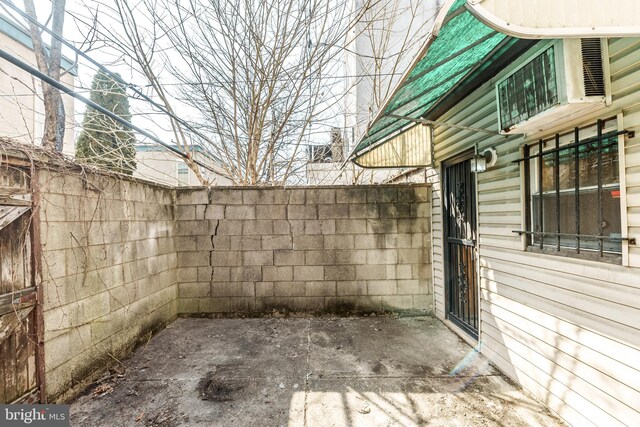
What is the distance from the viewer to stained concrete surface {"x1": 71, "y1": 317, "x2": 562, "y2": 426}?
7.07 ft

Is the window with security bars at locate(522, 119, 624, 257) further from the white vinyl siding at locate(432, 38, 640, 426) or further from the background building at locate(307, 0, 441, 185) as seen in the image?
the background building at locate(307, 0, 441, 185)

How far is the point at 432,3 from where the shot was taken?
263 inches

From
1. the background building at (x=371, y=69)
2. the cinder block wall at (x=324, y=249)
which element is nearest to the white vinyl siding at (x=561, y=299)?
the cinder block wall at (x=324, y=249)

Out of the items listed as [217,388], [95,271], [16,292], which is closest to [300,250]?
[217,388]

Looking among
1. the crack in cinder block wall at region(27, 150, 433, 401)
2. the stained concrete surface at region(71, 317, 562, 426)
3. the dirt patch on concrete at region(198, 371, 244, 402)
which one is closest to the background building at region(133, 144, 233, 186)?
the crack in cinder block wall at region(27, 150, 433, 401)

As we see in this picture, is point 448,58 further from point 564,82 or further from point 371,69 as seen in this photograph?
point 371,69

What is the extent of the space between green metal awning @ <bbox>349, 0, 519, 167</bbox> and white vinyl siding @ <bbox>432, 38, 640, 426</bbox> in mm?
343

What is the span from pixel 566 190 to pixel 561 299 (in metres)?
0.85

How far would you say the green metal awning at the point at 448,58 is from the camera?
1.67 metres

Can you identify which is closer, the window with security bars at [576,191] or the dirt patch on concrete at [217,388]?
the window with security bars at [576,191]

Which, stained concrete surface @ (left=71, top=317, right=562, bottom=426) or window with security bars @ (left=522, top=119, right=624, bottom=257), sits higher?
window with security bars @ (left=522, top=119, right=624, bottom=257)

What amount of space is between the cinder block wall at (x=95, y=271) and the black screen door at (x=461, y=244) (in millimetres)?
4021

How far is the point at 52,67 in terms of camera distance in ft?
11.0

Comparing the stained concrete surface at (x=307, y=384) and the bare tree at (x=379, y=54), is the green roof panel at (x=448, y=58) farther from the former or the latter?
the bare tree at (x=379, y=54)
